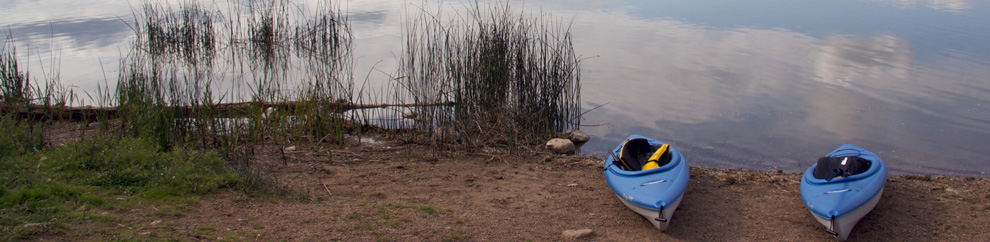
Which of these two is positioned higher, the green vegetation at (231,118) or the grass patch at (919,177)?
the green vegetation at (231,118)

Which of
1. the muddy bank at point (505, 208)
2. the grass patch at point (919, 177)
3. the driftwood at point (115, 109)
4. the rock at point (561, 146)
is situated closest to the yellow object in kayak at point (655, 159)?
the muddy bank at point (505, 208)

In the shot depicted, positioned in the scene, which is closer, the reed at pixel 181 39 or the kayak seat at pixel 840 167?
the kayak seat at pixel 840 167

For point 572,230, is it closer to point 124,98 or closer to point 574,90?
point 574,90

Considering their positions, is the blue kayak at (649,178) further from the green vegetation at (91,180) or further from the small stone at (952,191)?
the green vegetation at (91,180)

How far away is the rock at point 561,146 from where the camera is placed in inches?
223

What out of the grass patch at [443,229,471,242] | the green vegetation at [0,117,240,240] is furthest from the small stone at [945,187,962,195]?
the green vegetation at [0,117,240,240]

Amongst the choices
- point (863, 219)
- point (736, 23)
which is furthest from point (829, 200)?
point (736, 23)

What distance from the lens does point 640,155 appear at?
5.01m

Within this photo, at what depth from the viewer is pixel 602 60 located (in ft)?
30.1

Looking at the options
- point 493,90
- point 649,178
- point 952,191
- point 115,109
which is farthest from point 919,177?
point 115,109

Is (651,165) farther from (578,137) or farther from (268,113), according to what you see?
(268,113)

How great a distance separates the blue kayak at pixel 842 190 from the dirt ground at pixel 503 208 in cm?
14

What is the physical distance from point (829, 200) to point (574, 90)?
10.5 feet

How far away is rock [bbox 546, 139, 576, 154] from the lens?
18.6ft
